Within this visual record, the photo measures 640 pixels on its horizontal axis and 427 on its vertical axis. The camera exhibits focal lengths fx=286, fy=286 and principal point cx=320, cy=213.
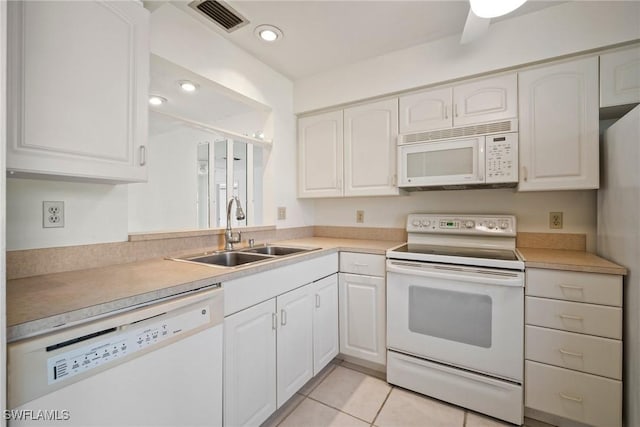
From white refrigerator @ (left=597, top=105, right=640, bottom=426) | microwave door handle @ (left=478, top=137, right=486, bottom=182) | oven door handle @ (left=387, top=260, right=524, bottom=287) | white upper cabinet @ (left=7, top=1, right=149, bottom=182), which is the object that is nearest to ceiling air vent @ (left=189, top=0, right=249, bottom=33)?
white upper cabinet @ (left=7, top=1, right=149, bottom=182)

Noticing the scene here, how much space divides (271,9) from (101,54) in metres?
1.02

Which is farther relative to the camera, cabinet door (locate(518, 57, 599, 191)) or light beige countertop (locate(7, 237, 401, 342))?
cabinet door (locate(518, 57, 599, 191))

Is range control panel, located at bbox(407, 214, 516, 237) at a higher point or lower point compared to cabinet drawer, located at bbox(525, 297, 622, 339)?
higher

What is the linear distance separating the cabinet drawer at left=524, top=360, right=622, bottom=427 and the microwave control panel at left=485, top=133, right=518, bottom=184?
3.62 feet

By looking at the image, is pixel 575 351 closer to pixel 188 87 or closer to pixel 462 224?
pixel 462 224

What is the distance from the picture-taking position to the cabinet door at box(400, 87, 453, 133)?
207cm

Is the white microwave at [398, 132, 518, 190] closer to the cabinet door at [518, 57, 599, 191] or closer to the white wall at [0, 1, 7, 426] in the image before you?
the cabinet door at [518, 57, 599, 191]

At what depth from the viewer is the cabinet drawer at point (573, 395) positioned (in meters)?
1.42

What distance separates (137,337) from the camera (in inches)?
36.8

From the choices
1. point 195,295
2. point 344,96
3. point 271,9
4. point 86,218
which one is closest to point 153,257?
point 86,218

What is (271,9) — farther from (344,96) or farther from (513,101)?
(513,101)

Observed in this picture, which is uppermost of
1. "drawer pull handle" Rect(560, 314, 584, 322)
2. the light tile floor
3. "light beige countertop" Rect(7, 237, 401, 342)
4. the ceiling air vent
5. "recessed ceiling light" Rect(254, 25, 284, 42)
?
"recessed ceiling light" Rect(254, 25, 284, 42)

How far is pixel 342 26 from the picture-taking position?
75.1 inches

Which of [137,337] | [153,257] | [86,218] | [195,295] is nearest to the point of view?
[137,337]
